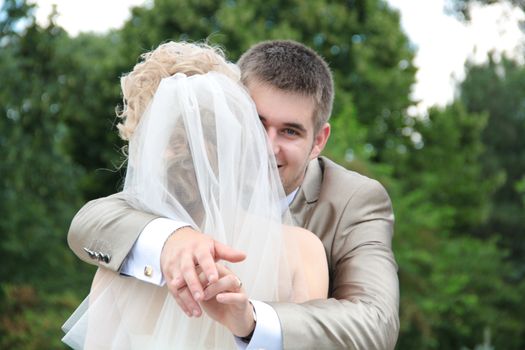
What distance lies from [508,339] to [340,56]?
434 inches

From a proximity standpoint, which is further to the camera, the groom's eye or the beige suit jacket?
the groom's eye

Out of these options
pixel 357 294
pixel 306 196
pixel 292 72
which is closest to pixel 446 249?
pixel 306 196

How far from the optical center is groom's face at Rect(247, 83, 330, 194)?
3.31 metres

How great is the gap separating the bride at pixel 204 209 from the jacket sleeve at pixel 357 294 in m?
0.10

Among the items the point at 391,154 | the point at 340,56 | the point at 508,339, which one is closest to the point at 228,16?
the point at 340,56

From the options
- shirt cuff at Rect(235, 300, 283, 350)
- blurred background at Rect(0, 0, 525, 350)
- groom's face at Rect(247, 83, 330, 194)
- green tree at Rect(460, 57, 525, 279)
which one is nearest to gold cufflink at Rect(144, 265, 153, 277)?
shirt cuff at Rect(235, 300, 283, 350)

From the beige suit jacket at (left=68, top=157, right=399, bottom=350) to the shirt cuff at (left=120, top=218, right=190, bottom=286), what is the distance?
0.03 metres

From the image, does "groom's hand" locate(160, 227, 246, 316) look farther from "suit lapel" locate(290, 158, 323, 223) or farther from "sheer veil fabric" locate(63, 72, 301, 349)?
"suit lapel" locate(290, 158, 323, 223)

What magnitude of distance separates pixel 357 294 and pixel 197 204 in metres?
0.68

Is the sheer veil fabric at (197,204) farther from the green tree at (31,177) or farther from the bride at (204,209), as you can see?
the green tree at (31,177)

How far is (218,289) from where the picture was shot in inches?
96.7

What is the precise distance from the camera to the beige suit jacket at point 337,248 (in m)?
2.80

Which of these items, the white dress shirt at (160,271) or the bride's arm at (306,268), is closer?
the white dress shirt at (160,271)

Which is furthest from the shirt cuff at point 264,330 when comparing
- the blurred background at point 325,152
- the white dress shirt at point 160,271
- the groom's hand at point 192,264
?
the blurred background at point 325,152
